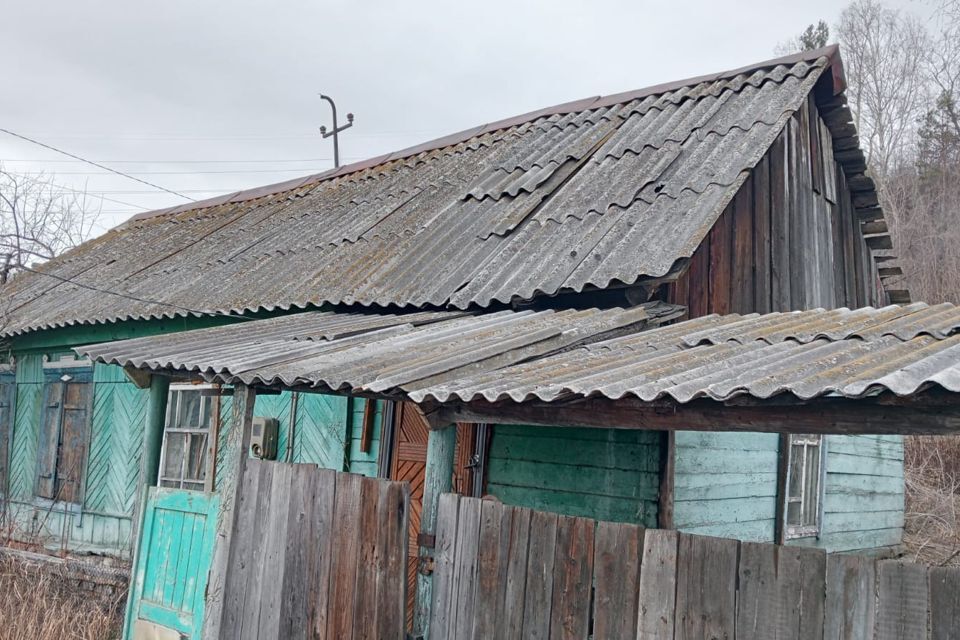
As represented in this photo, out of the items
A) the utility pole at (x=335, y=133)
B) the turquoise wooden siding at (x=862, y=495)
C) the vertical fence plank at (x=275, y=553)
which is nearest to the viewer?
the vertical fence plank at (x=275, y=553)

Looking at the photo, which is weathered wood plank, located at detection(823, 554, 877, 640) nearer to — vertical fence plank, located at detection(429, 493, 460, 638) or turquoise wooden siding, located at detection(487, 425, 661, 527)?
vertical fence plank, located at detection(429, 493, 460, 638)

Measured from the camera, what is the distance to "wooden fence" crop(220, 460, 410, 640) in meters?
4.73

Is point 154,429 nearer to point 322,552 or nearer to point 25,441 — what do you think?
point 322,552

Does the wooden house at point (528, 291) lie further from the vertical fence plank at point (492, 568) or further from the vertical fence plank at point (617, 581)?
the vertical fence plank at point (617, 581)

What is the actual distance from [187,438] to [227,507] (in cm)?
431

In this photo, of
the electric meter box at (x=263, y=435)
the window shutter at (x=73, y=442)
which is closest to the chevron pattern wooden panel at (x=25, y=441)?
the window shutter at (x=73, y=442)

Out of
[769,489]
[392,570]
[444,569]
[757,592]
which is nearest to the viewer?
[757,592]

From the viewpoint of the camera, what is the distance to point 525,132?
468 inches

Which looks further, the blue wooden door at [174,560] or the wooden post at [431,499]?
the blue wooden door at [174,560]

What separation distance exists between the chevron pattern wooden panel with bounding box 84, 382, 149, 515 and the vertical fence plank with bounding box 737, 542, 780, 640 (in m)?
8.56

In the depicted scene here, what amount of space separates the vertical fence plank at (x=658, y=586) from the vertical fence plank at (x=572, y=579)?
0.26 m

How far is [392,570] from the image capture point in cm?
472

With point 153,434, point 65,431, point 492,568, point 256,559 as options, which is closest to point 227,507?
point 256,559

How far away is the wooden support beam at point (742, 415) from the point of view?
3.85 m
